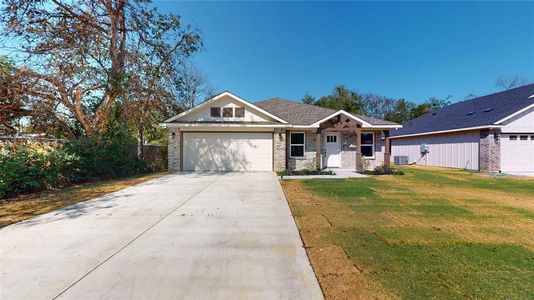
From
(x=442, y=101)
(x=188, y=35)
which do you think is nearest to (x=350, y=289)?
(x=188, y=35)

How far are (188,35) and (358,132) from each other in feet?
42.7

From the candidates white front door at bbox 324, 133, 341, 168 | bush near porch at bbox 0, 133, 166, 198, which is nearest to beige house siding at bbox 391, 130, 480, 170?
white front door at bbox 324, 133, 341, 168

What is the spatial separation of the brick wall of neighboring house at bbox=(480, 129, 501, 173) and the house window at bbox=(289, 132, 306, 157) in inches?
411

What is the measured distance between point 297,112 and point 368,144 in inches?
190

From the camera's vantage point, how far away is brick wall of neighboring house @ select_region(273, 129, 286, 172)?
569 inches

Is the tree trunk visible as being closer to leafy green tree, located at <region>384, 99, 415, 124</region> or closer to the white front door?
the white front door

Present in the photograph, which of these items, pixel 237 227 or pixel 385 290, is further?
pixel 237 227

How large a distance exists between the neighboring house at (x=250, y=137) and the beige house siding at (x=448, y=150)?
5634 mm

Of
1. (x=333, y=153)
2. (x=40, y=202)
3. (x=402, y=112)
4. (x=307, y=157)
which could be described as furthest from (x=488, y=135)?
(x=402, y=112)

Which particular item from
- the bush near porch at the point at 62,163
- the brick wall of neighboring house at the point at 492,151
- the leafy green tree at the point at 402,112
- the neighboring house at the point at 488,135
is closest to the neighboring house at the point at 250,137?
the bush near porch at the point at 62,163

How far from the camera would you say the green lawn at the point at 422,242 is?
116 inches

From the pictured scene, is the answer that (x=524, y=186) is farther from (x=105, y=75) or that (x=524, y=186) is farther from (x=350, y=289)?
(x=105, y=75)

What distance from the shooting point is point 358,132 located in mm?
14266

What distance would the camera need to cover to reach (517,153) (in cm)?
1507
